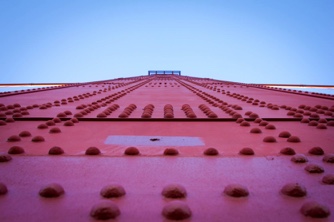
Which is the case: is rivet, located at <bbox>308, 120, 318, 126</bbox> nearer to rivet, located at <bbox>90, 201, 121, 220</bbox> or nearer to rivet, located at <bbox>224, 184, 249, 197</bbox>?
rivet, located at <bbox>224, 184, 249, 197</bbox>

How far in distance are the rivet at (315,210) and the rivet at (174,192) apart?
0.61m

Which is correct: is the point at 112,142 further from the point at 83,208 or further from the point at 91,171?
the point at 83,208

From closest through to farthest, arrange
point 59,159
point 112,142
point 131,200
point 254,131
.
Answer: point 131,200 → point 59,159 → point 112,142 → point 254,131

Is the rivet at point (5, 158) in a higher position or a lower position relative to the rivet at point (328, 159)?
lower

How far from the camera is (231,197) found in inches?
78.7

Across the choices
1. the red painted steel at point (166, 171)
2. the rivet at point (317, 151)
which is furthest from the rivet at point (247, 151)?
the rivet at point (317, 151)

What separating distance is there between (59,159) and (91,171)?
0.38 meters

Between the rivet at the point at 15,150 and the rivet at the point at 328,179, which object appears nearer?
the rivet at the point at 328,179

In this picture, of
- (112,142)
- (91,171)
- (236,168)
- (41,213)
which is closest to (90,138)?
(112,142)

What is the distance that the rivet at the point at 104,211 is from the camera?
172 centimetres

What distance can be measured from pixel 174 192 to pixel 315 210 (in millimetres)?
695

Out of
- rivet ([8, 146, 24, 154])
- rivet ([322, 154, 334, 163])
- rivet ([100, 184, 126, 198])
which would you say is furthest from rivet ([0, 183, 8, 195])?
rivet ([322, 154, 334, 163])

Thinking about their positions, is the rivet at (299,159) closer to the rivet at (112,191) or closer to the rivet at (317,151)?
the rivet at (317,151)

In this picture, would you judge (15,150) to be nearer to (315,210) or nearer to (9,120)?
(9,120)
